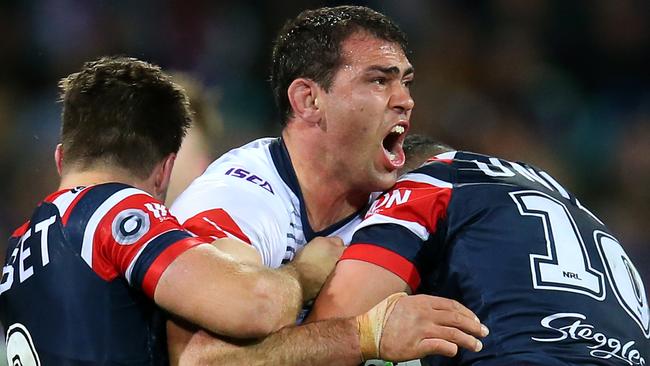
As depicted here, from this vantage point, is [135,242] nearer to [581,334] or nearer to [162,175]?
[162,175]

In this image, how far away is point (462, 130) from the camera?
26.2 feet

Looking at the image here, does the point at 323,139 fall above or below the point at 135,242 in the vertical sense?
above

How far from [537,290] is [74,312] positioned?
1542mm

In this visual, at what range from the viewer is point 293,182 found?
4.27 metres

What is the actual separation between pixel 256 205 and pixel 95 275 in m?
0.72

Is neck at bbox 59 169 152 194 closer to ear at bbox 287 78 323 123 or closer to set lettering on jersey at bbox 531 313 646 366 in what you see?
ear at bbox 287 78 323 123

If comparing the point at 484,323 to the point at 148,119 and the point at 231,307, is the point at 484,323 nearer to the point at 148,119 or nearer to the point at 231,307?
the point at 231,307

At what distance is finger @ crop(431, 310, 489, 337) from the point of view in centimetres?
329

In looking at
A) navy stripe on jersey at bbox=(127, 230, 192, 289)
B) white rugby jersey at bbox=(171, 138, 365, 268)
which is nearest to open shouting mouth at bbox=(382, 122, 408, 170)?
white rugby jersey at bbox=(171, 138, 365, 268)

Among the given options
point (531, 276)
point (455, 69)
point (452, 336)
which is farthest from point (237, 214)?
point (455, 69)

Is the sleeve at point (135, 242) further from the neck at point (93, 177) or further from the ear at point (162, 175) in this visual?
the ear at point (162, 175)

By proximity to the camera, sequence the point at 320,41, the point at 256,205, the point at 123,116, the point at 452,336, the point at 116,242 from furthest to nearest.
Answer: the point at 320,41, the point at 256,205, the point at 123,116, the point at 116,242, the point at 452,336

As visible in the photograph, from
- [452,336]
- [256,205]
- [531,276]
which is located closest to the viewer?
[452,336]

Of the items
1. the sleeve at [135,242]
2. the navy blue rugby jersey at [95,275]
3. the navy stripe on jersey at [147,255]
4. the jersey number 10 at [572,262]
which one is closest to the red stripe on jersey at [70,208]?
the navy blue rugby jersey at [95,275]
